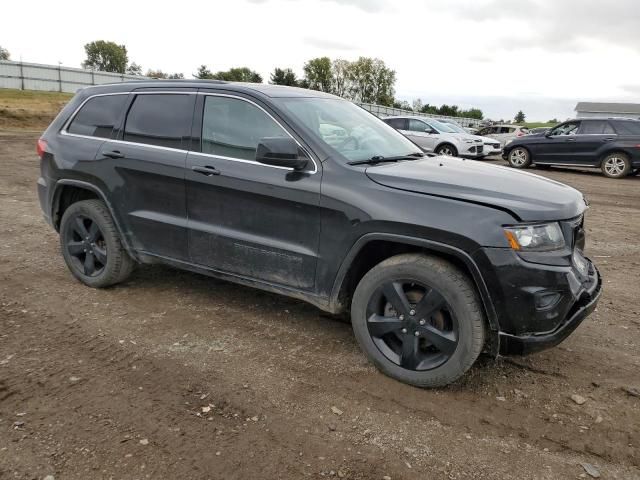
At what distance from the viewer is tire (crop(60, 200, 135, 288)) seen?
14.3 feet

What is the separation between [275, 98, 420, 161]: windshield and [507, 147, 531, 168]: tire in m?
13.7

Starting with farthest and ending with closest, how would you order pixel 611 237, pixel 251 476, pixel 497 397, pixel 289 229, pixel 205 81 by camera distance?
1. pixel 611 237
2. pixel 205 81
3. pixel 289 229
4. pixel 497 397
5. pixel 251 476

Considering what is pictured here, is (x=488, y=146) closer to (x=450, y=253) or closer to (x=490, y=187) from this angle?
(x=490, y=187)

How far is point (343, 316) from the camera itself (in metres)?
4.24

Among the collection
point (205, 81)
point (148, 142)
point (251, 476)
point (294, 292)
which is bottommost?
point (251, 476)

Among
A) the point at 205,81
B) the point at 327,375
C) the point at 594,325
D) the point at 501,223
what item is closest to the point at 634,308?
the point at 594,325

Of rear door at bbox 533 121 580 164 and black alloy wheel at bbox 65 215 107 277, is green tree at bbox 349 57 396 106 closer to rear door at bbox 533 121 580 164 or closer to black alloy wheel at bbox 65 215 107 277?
rear door at bbox 533 121 580 164

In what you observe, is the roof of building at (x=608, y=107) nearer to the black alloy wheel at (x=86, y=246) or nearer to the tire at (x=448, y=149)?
the tire at (x=448, y=149)

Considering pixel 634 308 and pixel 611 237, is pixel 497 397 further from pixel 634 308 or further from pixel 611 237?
pixel 611 237

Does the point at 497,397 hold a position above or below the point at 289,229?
below

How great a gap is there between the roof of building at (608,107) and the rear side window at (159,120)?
90.4m

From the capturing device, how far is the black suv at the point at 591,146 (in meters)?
14.6

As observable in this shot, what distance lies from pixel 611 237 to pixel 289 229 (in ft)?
19.3

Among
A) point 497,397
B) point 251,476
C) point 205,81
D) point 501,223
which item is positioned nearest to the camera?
point 251,476
